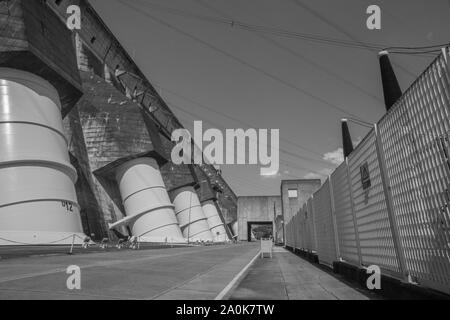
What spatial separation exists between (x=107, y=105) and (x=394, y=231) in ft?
149

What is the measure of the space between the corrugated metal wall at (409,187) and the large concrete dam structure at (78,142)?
748 inches

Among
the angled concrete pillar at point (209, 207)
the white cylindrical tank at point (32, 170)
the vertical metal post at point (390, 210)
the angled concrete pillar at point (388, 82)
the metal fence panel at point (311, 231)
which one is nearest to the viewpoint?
the vertical metal post at point (390, 210)

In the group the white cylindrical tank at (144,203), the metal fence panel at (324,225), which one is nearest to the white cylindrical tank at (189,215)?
the white cylindrical tank at (144,203)

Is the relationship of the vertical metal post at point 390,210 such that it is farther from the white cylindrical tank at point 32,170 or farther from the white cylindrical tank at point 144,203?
the white cylindrical tank at point 144,203

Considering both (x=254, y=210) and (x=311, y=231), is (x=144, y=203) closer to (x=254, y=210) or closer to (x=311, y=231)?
(x=311, y=231)

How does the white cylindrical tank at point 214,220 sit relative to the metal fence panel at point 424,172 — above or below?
above

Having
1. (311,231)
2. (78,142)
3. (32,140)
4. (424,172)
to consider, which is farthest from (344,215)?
(78,142)

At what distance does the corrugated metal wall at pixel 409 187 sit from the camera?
3670 millimetres

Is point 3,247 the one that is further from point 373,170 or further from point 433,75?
point 433,75

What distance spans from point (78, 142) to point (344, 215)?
127 ft

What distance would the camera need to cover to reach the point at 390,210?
5.20 m

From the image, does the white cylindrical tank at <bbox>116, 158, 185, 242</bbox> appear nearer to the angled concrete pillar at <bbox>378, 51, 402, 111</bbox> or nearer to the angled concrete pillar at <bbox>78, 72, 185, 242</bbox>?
the angled concrete pillar at <bbox>78, 72, 185, 242</bbox>
